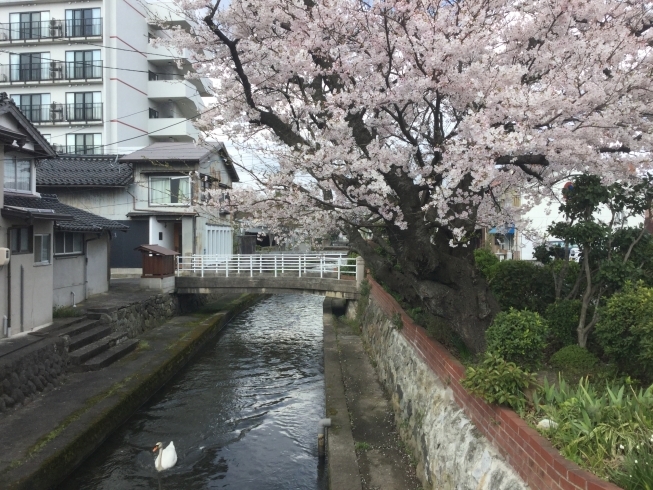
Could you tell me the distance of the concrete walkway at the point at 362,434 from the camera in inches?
305

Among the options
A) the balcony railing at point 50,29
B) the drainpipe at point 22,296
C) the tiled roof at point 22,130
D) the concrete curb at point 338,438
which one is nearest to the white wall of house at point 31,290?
the drainpipe at point 22,296

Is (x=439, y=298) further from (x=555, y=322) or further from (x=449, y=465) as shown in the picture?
(x=449, y=465)

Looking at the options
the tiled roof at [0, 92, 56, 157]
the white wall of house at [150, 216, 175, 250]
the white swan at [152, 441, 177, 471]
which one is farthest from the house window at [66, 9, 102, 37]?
the white swan at [152, 441, 177, 471]

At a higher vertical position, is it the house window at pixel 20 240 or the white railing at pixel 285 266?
the house window at pixel 20 240

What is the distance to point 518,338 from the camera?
5980 mm

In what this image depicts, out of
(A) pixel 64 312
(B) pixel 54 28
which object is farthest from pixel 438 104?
(B) pixel 54 28

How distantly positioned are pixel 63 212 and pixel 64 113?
64.0 feet

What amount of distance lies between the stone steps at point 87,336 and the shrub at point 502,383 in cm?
1158

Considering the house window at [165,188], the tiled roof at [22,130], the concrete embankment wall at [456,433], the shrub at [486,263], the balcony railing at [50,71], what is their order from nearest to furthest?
the concrete embankment wall at [456,433], the shrub at [486,263], the tiled roof at [22,130], the house window at [165,188], the balcony railing at [50,71]

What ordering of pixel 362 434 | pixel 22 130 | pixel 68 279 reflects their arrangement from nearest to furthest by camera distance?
pixel 362 434 < pixel 22 130 < pixel 68 279

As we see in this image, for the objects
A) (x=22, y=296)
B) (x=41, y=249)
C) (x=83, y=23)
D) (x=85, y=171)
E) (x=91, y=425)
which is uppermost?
(x=83, y=23)

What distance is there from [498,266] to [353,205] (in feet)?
11.6

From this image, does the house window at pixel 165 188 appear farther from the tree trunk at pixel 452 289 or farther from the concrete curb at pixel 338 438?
the tree trunk at pixel 452 289

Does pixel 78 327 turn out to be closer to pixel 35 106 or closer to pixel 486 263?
pixel 486 263
